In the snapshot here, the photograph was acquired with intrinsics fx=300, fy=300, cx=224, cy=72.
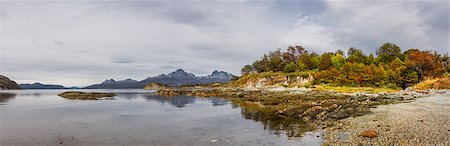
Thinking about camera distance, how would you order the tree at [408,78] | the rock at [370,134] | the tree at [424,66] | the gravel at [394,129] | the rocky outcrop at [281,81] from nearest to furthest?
the gravel at [394,129], the rock at [370,134], the tree at [408,78], the tree at [424,66], the rocky outcrop at [281,81]

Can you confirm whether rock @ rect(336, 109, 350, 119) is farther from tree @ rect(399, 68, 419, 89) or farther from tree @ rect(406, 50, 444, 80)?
tree @ rect(406, 50, 444, 80)

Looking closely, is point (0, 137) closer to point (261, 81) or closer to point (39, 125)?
point (39, 125)

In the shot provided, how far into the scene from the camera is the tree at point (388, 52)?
110 m

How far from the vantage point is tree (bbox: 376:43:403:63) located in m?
110

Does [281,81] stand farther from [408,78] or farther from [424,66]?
[424,66]

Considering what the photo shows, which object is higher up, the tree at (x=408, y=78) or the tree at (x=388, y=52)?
the tree at (x=388, y=52)

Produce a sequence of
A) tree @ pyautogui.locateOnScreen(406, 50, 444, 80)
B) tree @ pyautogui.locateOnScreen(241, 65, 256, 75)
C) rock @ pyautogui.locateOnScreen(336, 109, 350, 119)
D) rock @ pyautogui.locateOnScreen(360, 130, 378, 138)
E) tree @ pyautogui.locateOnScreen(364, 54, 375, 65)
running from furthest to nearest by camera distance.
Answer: tree @ pyautogui.locateOnScreen(241, 65, 256, 75)
tree @ pyautogui.locateOnScreen(364, 54, 375, 65)
tree @ pyautogui.locateOnScreen(406, 50, 444, 80)
rock @ pyautogui.locateOnScreen(336, 109, 350, 119)
rock @ pyautogui.locateOnScreen(360, 130, 378, 138)

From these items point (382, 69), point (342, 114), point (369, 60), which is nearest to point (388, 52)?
point (369, 60)

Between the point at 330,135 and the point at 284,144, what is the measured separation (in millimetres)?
3143

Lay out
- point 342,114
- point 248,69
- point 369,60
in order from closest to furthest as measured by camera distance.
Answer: point 342,114
point 369,60
point 248,69

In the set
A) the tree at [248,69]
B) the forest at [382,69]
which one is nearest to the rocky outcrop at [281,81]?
the forest at [382,69]

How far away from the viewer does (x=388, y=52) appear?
114500 mm

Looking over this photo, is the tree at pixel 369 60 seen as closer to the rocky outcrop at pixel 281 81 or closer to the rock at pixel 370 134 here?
the rocky outcrop at pixel 281 81

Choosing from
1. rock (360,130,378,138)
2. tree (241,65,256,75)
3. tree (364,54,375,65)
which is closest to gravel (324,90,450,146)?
rock (360,130,378,138)
